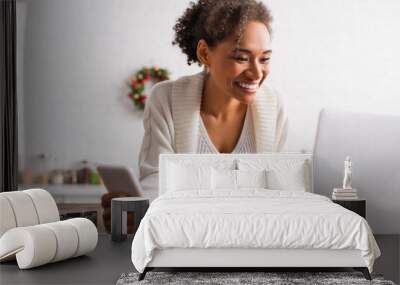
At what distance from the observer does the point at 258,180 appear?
6.31 meters

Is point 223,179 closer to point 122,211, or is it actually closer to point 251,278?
point 122,211

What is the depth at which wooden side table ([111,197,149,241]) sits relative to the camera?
6.43m

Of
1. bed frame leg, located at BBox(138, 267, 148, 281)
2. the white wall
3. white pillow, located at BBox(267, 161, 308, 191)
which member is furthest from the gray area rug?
the white wall

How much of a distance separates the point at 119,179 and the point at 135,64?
1.16 metres

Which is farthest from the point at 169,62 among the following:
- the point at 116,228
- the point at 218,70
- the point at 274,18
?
the point at 116,228

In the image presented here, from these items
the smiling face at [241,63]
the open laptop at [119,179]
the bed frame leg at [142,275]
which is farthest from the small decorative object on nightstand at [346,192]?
the bed frame leg at [142,275]

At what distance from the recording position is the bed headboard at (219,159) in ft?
21.9

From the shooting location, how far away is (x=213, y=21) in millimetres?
6652

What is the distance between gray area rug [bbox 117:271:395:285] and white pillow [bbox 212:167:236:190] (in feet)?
4.61

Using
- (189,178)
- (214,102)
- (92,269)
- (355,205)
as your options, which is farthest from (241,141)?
(92,269)

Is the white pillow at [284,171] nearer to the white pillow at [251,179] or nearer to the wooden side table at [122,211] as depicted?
the white pillow at [251,179]

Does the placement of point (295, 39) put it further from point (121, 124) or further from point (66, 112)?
point (66, 112)

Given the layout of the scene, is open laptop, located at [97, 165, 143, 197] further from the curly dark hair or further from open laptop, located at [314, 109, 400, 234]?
open laptop, located at [314, 109, 400, 234]

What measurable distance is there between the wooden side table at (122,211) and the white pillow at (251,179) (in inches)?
35.7
